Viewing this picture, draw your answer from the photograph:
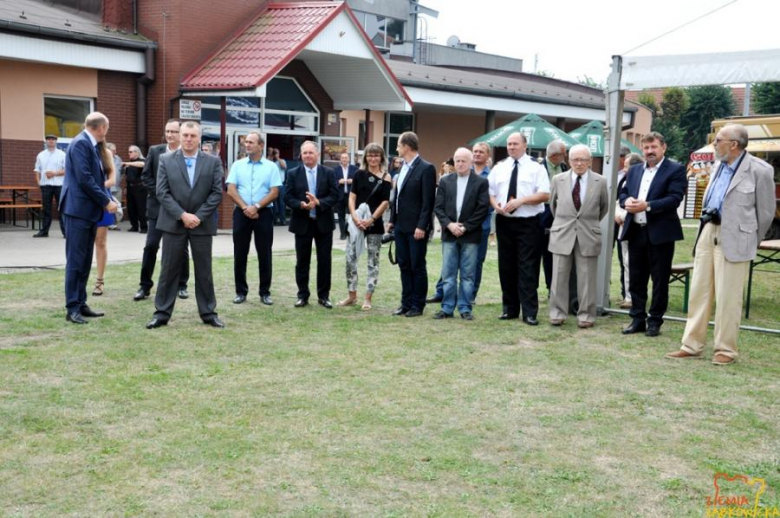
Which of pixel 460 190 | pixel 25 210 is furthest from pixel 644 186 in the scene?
pixel 25 210

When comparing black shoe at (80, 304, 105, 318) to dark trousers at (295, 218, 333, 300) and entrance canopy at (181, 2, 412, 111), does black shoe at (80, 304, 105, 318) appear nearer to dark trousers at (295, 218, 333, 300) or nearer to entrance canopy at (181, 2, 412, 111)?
dark trousers at (295, 218, 333, 300)

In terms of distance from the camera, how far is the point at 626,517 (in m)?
4.24

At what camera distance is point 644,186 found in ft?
28.8

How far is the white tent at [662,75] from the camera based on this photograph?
8359 mm

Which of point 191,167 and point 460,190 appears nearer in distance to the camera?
point 191,167

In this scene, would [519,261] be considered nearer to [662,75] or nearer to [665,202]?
[665,202]

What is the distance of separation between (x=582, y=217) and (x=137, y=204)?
11.2 m

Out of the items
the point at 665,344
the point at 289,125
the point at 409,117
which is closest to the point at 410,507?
the point at 665,344

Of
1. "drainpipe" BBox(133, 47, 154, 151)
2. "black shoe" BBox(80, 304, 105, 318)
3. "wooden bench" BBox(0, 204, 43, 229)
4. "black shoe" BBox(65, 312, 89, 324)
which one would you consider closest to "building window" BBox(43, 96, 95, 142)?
"drainpipe" BBox(133, 47, 154, 151)

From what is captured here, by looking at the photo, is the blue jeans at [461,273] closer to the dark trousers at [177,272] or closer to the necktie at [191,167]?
the dark trousers at [177,272]

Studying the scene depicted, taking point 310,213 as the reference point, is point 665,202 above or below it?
above

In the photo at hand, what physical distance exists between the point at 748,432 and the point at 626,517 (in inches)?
72.3

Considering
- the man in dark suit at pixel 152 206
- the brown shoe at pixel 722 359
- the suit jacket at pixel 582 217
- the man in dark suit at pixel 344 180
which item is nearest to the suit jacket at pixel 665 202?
the suit jacket at pixel 582 217

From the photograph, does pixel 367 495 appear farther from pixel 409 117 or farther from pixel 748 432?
pixel 409 117
